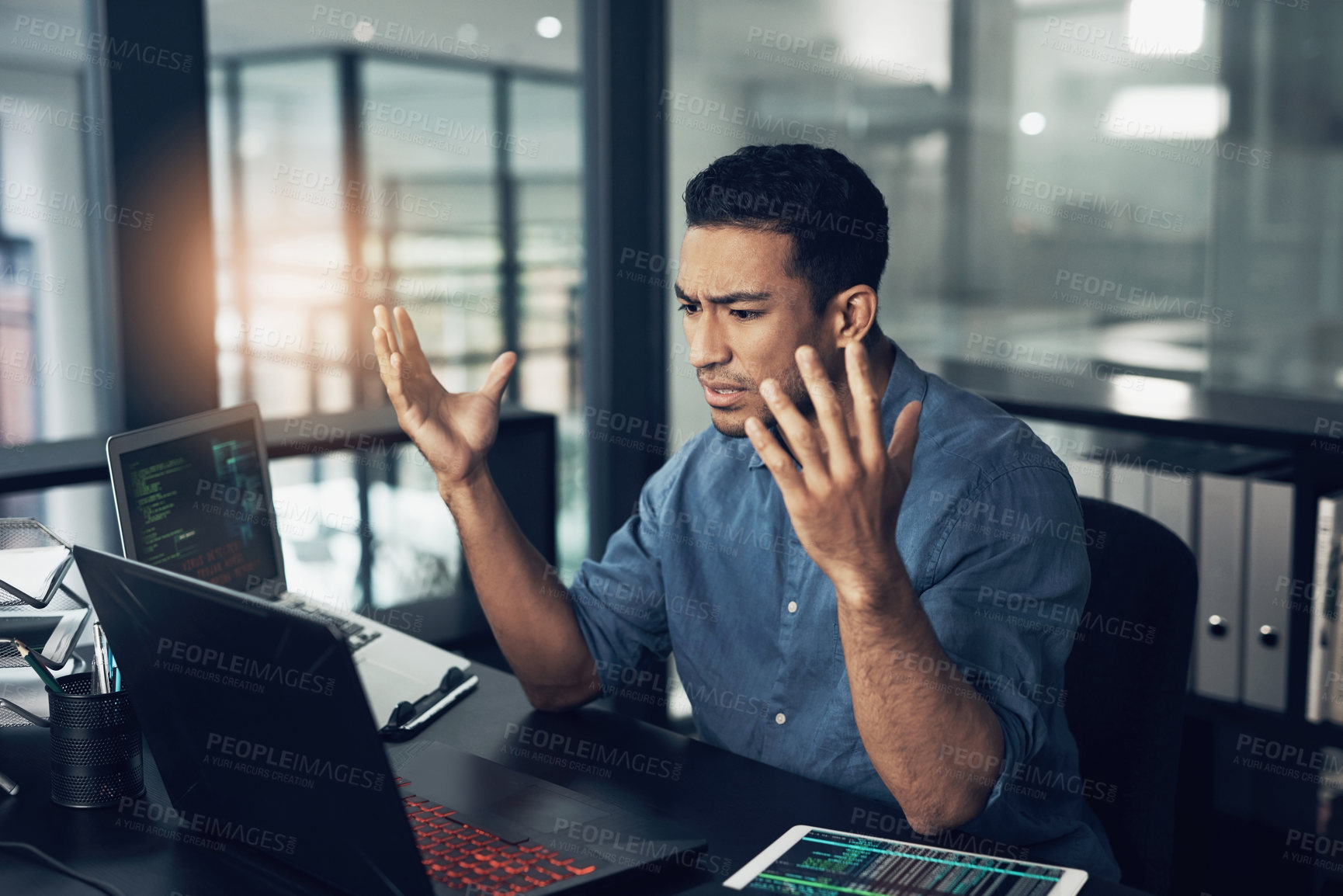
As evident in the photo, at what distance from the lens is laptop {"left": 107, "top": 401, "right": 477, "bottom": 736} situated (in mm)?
1280

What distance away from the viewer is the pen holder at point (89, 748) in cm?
104

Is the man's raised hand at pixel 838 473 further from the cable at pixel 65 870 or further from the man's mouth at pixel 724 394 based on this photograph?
the cable at pixel 65 870

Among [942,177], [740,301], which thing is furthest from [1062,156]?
[740,301]

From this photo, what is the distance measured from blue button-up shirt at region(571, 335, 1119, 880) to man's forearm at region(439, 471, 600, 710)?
6cm

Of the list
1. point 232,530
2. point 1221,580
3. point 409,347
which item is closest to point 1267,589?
point 1221,580

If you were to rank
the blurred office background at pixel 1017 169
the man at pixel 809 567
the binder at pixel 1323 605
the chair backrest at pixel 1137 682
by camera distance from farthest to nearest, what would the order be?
the blurred office background at pixel 1017 169, the binder at pixel 1323 605, the chair backrest at pixel 1137 682, the man at pixel 809 567

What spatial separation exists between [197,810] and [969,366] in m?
2.35

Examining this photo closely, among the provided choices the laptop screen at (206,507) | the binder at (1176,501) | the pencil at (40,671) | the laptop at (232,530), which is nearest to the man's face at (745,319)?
the laptop at (232,530)

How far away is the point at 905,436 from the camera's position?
0.98m

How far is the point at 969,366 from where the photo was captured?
2.97m

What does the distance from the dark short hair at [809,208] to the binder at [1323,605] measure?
2.89ft

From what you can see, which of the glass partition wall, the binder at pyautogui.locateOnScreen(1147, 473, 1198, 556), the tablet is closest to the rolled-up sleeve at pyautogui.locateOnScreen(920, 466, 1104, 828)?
the tablet

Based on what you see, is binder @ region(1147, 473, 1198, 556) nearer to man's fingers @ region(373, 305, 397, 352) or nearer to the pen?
man's fingers @ region(373, 305, 397, 352)

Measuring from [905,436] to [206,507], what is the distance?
843mm
